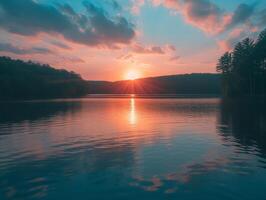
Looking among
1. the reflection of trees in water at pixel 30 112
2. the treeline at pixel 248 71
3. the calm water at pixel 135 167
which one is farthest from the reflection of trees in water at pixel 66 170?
the treeline at pixel 248 71

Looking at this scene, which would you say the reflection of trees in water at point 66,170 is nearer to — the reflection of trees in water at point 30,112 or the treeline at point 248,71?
the reflection of trees in water at point 30,112

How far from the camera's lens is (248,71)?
4316 inches

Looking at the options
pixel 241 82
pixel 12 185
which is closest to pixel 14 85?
pixel 241 82

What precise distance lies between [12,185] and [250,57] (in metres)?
113

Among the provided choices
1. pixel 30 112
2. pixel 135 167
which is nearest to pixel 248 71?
pixel 30 112

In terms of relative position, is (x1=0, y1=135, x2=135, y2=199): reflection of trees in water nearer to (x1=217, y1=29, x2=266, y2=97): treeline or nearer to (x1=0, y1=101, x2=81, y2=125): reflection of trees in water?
(x1=0, y1=101, x2=81, y2=125): reflection of trees in water

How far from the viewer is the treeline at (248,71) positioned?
109188 mm

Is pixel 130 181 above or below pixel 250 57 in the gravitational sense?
below

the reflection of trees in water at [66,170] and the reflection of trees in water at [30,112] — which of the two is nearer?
the reflection of trees in water at [66,170]

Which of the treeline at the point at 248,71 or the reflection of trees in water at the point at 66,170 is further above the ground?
the treeline at the point at 248,71

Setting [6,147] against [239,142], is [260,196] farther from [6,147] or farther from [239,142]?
[6,147]

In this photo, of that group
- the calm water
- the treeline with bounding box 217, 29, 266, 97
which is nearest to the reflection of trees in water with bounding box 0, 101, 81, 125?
the calm water

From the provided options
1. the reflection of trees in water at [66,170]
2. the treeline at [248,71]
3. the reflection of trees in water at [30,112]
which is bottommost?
the reflection of trees in water at [66,170]

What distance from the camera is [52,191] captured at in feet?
43.0
